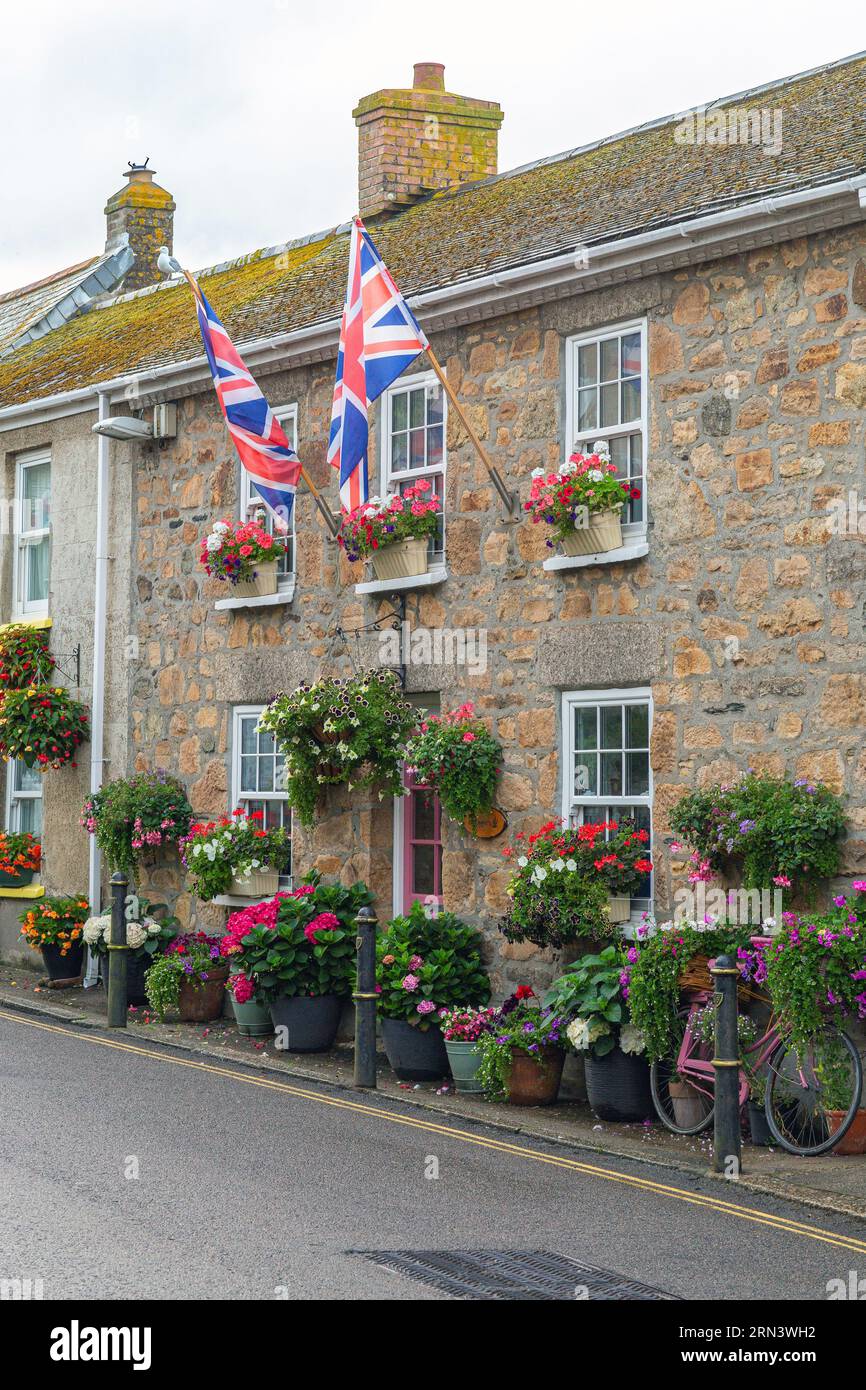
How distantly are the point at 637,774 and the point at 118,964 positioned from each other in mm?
5002

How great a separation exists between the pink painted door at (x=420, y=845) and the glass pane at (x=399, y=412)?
2834 mm

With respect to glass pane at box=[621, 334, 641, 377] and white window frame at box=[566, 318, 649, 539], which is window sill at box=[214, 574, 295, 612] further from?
glass pane at box=[621, 334, 641, 377]

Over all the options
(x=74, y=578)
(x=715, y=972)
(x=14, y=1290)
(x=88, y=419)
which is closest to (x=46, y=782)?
(x=74, y=578)

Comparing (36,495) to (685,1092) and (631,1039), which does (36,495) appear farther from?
(685,1092)

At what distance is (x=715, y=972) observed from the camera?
9.38 m

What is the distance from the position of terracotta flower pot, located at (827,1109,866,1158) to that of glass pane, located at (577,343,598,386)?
5389mm

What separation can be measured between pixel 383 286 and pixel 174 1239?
22.3 feet

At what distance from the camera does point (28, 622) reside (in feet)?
60.3

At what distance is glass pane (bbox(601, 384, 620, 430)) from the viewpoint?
40.0ft

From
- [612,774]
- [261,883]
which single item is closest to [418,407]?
[612,774]

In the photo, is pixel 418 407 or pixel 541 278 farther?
pixel 418 407

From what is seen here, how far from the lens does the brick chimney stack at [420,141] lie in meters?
17.8

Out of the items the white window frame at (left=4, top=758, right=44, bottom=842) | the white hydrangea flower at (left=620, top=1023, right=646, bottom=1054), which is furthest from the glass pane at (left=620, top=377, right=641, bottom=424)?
the white window frame at (left=4, top=758, right=44, bottom=842)
